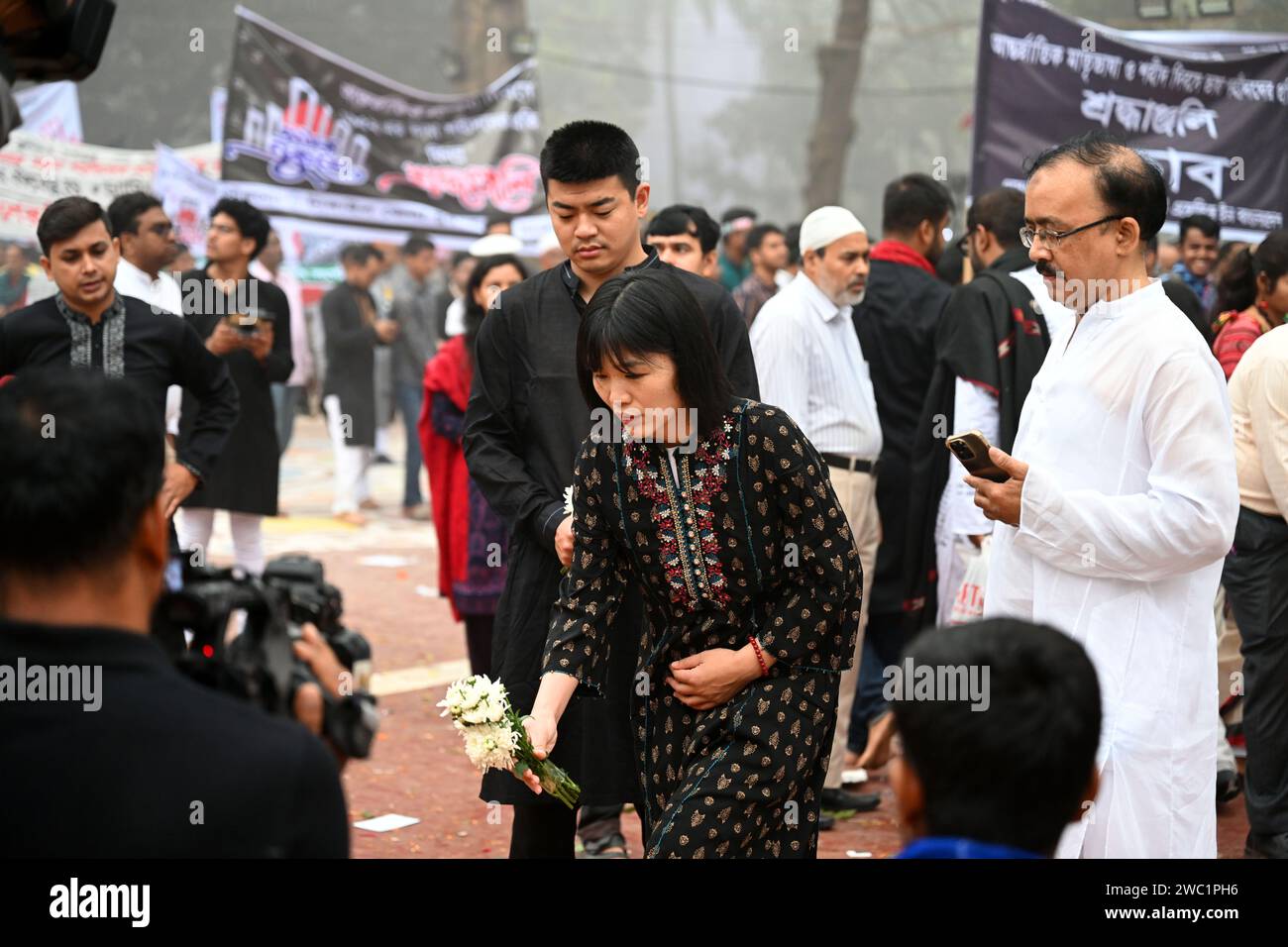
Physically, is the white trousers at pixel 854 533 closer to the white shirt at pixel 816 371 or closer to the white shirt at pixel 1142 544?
the white shirt at pixel 816 371

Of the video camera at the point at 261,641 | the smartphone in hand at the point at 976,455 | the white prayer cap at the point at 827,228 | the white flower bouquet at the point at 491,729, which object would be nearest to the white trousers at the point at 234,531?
the white prayer cap at the point at 827,228

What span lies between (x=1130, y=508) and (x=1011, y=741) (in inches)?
63.4

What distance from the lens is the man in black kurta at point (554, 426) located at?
4.29 meters

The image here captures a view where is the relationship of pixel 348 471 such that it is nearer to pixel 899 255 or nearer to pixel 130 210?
pixel 130 210

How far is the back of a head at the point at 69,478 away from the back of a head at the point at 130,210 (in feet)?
20.5

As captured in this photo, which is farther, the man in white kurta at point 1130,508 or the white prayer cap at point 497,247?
the white prayer cap at point 497,247

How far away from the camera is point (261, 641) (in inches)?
85.7

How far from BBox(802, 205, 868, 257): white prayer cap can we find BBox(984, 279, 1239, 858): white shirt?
2825 millimetres

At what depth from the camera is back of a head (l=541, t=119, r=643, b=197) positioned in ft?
14.6

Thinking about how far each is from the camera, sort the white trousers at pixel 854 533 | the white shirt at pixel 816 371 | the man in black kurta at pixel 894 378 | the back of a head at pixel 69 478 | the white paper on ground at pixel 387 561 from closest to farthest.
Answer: the back of a head at pixel 69 478
the white shirt at pixel 816 371
the white trousers at pixel 854 533
the man in black kurta at pixel 894 378
the white paper on ground at pixel 387 561

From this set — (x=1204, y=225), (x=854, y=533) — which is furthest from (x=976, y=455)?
(x=1204, y=225)

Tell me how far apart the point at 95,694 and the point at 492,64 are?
2553cm

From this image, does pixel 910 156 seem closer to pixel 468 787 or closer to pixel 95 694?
pixel 468 787
